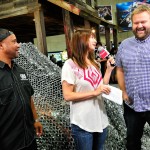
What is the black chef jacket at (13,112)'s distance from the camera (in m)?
2.07

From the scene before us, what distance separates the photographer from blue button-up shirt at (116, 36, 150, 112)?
256 centimetres

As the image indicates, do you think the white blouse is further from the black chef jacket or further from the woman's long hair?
the black chef jacket

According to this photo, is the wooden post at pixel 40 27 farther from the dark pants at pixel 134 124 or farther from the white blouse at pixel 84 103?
the white blouse at pixel 84 103

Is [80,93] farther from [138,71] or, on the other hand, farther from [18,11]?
[18,11]

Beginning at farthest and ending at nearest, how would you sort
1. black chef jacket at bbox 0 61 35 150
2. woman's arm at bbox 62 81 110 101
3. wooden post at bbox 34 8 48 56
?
wooden post at bbox 34 8 48 56 → woman's arm at bbox 62 81 110 101 → black chef jacket at bbox 0 61 35 150

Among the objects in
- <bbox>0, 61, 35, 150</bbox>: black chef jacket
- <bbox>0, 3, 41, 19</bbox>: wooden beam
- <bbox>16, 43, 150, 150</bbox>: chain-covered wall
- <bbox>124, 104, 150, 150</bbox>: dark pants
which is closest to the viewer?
<bbox>0, 61, 35, 150</bbox>: black chef jacket

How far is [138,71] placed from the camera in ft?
8.48

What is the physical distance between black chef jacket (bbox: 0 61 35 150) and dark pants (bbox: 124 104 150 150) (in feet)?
3.63

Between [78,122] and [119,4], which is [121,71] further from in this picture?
[119,4]

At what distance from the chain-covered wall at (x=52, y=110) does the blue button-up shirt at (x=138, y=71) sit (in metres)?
1.07

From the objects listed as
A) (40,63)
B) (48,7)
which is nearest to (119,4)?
(48,7)

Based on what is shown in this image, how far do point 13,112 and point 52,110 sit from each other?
134cm

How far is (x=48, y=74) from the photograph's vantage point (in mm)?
3729

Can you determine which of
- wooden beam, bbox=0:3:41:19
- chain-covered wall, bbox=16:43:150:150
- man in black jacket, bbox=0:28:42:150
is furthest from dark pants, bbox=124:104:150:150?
wooden beam, bbox=0:3:41:19
